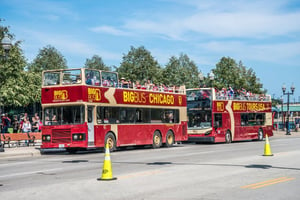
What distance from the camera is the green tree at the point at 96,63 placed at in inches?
4074

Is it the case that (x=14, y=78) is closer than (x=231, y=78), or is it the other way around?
(x=14, y=78)

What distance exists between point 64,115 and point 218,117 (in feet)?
45.5

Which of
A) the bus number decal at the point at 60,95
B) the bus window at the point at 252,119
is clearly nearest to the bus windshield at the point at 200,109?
the bus window at the point at 252,119

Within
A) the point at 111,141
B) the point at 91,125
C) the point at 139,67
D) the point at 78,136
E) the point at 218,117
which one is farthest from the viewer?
the point at 139,67

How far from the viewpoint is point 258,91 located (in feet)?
249

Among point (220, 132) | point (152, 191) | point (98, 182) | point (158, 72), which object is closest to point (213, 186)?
point (152, 191)

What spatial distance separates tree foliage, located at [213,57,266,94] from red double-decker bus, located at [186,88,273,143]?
33209 mm

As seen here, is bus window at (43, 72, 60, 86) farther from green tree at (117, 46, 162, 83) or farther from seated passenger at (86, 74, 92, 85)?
green tree at (117, 46, 162, 83)

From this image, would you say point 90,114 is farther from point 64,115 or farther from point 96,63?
point 96,63

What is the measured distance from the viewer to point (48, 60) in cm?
8612

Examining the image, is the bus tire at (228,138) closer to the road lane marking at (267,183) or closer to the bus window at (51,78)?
the bus window at (51,78)

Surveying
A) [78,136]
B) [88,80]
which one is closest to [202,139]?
[88,80]

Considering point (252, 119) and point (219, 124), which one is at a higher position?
point (252, 119)

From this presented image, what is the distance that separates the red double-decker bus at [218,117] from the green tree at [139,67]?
31792mm
